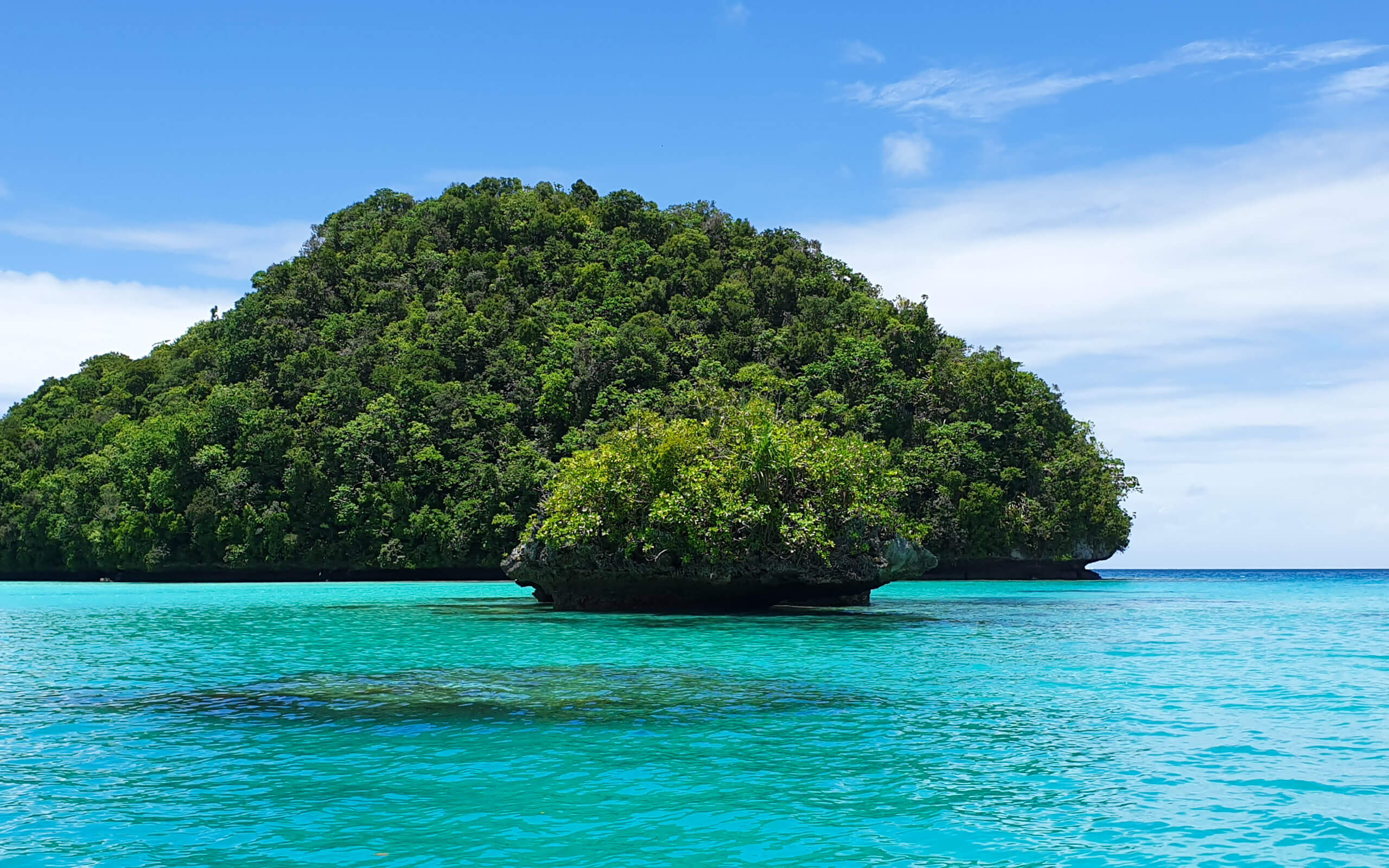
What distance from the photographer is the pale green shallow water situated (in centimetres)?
716

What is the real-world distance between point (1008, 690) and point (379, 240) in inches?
3334

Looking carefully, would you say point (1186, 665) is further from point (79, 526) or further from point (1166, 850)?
point (79, 526)

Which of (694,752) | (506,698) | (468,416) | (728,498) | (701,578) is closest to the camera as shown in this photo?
(694,752)

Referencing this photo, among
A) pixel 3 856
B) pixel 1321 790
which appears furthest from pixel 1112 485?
pixel 3 856

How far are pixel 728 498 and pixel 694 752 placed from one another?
59.9ft

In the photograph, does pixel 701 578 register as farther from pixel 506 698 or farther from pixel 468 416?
pixel 468 416

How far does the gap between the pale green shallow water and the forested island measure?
33568 millimetres

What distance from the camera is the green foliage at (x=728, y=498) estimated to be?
93.5 feet

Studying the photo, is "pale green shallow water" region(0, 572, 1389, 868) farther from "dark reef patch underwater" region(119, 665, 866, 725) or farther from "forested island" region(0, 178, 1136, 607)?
"forested island" region(0, 178, 1136, 607)

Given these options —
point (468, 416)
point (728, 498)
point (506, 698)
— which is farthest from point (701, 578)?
point (468, 416)

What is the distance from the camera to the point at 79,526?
2763 inches

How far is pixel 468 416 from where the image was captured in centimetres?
6938

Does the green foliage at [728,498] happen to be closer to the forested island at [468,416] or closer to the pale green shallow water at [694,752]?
the pale green shallow water at [694,752]

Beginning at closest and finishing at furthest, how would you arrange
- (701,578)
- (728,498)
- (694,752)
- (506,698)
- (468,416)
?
(694,752)
(506,698)
(728,498)
(701,578)
(468,416)
